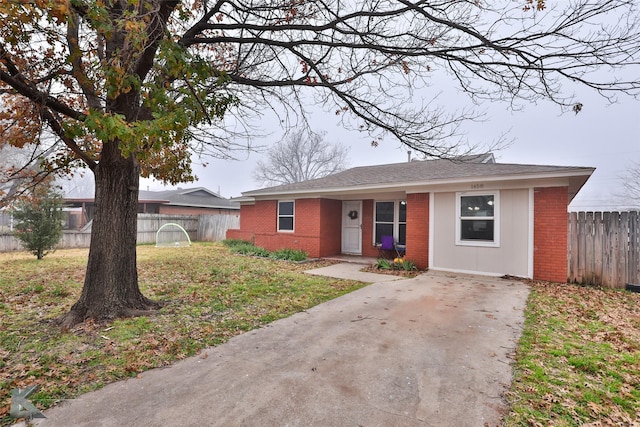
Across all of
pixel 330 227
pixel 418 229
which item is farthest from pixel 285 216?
pixel 418 229

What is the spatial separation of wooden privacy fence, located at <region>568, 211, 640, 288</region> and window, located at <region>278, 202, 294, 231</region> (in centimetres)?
934

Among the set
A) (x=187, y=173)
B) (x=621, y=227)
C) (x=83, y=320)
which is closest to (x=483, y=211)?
(x=621, y=227)

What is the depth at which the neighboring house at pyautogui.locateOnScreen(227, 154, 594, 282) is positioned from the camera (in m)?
7.68

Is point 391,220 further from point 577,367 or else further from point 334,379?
point 334,379

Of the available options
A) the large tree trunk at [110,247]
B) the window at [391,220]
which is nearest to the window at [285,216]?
the window at [391,220]

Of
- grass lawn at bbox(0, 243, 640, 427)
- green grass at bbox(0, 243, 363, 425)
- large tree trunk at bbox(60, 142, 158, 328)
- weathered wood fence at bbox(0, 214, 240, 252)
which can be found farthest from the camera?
weathered wood fence at bbox(0, 214, 240, 252)

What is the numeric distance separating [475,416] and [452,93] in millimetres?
4771

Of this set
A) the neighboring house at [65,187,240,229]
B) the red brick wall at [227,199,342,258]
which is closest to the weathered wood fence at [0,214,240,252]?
the neighboring house at [65,187,240,229]

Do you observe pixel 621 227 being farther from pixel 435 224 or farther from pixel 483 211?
pixel 435 224

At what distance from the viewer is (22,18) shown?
9.30 feet

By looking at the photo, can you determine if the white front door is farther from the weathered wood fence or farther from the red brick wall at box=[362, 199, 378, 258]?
the weathered wood fence

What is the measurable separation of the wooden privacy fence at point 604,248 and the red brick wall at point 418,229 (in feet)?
11.7

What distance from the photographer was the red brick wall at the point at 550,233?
24.7 feet

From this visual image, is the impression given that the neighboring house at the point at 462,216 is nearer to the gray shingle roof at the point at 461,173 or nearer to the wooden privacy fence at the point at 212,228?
the gray shingle roof at the point at 461,173
